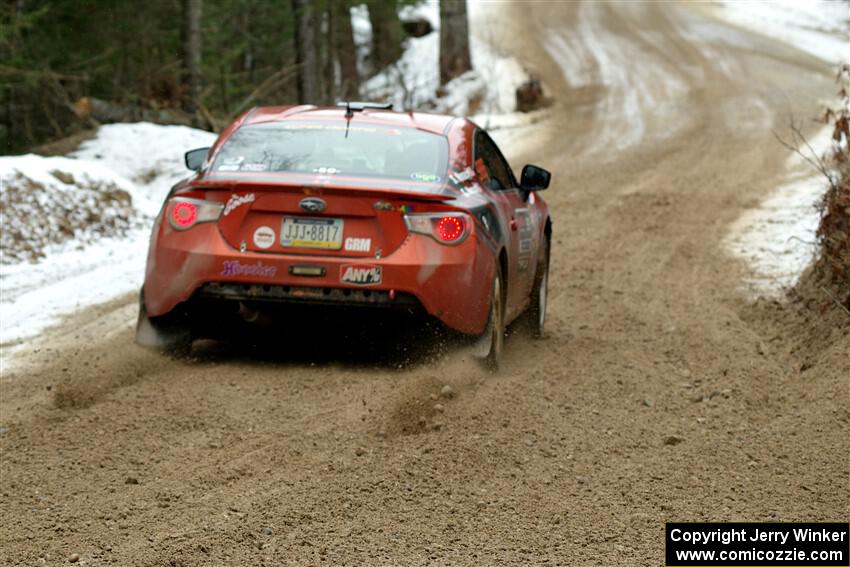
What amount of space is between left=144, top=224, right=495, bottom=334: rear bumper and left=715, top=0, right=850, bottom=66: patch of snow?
91.0 ft

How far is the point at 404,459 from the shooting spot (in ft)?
18.7

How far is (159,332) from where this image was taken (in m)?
7.73

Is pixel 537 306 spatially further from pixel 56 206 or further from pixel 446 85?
pixel 446 85

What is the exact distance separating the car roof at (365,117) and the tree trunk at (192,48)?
12.3m

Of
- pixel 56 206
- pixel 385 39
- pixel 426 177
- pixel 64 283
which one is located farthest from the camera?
pixel 385 39

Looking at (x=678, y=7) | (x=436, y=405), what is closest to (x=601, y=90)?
(x=678, y=7)

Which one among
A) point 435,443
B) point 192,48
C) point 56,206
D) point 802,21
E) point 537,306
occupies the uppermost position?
point 435,443

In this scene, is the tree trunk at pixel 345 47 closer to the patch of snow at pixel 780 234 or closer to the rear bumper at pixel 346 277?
the patch of snow at pixel 780 234

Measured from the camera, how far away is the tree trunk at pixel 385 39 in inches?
1314

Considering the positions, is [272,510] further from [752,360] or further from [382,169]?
[752,360]

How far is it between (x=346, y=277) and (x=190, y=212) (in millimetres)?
1022

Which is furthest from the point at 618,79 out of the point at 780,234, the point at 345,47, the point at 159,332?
the point at 159,332

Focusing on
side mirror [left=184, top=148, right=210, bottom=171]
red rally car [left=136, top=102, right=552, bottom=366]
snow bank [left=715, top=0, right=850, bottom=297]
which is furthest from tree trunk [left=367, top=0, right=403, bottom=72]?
red rally car [left=136, top=102, right=552, bottom=366]

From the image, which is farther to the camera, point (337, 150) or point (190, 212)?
point (337, 150)
